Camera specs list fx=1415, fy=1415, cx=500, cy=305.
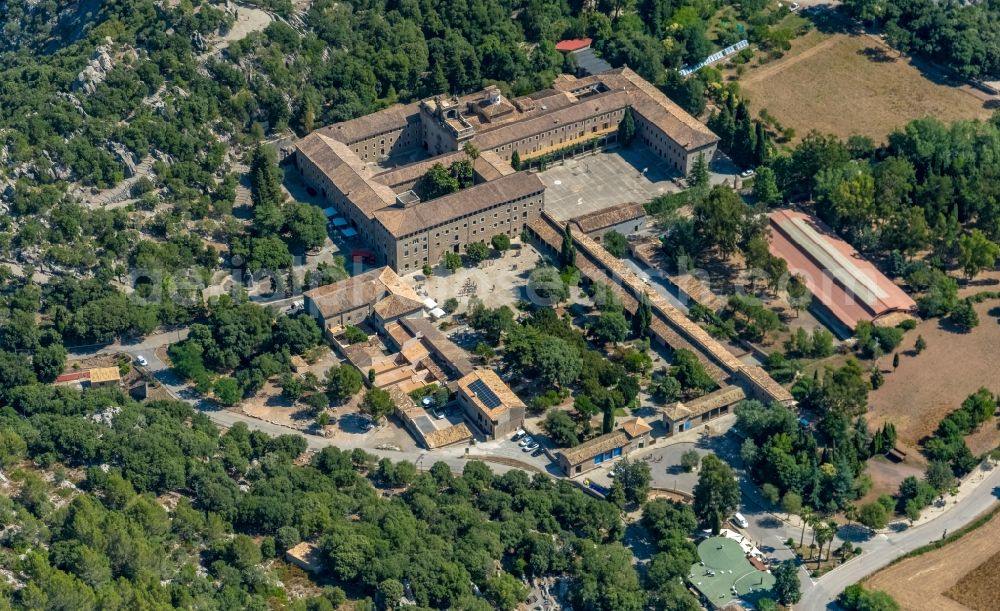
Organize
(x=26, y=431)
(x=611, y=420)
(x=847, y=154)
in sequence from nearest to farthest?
(x=26, y=431) < (x=611, y=420) < (x=847, y=154)

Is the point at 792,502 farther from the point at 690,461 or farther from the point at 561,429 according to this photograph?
the point at 561,429

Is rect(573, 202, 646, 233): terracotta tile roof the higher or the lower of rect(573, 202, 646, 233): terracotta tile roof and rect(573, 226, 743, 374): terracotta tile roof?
the higher

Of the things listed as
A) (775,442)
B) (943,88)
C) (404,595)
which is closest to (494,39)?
(943,88)

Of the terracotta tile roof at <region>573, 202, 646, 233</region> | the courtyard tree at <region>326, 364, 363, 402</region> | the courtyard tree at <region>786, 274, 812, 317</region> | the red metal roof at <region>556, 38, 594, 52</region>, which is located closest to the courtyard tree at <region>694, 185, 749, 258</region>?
the terracotta tile roof at <region>573, 202, 646, 233</region>

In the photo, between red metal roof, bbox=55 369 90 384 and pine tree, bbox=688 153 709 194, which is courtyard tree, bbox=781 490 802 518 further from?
red metal roof, bbox=55 369 90 384

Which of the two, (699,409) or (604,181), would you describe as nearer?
(699,409)

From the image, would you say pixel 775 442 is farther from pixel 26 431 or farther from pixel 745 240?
pixel 26 431

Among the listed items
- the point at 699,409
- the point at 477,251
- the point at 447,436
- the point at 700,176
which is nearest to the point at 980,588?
the point at 699,409
